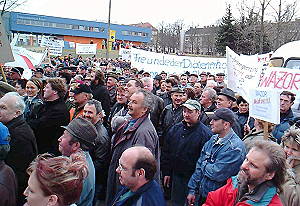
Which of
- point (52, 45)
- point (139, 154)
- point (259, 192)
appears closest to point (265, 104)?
point (259, 192)

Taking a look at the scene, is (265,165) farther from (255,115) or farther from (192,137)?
(192,137)

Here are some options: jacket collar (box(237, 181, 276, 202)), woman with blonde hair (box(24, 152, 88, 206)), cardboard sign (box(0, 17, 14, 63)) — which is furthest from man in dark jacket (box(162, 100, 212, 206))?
cardboard sign (box(0, 17, 14, 63))

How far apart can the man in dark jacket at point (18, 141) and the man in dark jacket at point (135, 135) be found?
91 centimetres

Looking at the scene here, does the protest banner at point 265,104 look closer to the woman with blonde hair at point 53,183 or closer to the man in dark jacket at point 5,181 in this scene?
the woman with blonde hair at point 53,183

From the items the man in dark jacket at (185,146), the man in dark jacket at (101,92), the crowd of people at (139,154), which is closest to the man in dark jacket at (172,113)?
the crowd of people at (139,154)

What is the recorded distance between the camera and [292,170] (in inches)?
131

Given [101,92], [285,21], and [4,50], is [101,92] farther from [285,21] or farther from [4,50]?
[285,21]

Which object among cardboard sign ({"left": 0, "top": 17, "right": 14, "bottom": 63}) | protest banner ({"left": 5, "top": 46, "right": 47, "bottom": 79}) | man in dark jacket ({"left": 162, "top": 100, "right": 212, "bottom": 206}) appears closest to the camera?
man in dark jacket ({"left": 162, "top": 100, "right": 212, "bottom": 206})

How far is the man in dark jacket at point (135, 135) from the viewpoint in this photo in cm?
411

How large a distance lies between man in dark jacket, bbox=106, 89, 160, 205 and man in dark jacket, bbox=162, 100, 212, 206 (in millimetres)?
748

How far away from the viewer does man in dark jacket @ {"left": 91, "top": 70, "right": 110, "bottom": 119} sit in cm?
783

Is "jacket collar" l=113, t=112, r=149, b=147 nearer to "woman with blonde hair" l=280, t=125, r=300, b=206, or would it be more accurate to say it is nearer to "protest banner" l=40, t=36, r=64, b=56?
"woman with blonde hair" l=280, t=125, r=300, b=206

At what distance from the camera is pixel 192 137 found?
493 cm

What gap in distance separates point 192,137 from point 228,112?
798mm
